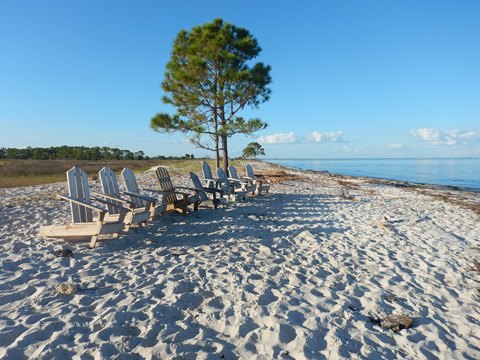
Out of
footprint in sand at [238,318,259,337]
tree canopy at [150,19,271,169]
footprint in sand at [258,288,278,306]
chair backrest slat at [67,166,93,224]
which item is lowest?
footprint in sand at [258,288,278,306]

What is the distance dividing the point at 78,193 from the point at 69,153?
60.5m

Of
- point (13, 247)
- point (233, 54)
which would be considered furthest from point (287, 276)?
point (233, 54)

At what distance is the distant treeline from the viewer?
5372 centimetres

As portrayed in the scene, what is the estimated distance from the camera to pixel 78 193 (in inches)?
195

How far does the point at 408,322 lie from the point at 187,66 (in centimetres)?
1258

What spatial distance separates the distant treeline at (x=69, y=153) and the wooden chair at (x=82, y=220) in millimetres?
57073

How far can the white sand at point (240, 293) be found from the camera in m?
2.31

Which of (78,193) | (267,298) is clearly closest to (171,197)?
(78,193)

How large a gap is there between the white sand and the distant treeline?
56897 millimetres

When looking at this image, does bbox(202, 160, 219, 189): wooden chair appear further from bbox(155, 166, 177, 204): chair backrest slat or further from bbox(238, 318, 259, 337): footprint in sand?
bbox(238, 318, 259, 337): footprint in sand

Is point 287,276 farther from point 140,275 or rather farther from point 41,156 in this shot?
point 41,156

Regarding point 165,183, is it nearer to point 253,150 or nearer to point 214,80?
point 214,80

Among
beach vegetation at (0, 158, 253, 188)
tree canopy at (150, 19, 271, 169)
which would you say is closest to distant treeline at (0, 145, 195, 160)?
beach vegetation at (0, 158, 253, 188)

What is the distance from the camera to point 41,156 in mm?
54531
